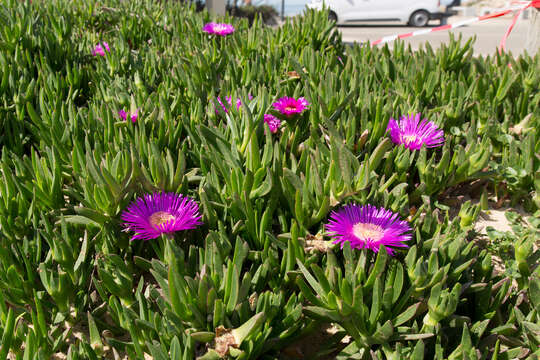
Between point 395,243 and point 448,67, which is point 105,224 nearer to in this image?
point 395,243

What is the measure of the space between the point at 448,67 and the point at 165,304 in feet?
5.36

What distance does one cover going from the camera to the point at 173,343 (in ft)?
2.22

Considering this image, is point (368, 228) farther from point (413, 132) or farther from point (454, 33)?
point (454, 33)

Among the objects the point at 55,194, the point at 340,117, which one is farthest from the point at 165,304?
the point at 340,117

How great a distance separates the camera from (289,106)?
129 centimetres

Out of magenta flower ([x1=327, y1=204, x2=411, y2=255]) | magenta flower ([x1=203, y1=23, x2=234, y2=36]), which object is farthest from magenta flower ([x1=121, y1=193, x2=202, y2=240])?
magenta flower ([x1=203, y1=23, x2=234, y2=36])

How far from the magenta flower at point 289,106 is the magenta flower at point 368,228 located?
390 millimetres

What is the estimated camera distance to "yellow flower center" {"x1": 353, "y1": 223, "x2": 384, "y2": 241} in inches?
34.2

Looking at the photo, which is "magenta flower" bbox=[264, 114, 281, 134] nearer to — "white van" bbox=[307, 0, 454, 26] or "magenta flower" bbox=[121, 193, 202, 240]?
"magenta flower" bbox=[121, 193, 202, 240]

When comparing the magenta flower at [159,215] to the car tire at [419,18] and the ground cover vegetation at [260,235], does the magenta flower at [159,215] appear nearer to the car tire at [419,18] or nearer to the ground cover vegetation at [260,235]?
the ground cover vegetation at [260,235]

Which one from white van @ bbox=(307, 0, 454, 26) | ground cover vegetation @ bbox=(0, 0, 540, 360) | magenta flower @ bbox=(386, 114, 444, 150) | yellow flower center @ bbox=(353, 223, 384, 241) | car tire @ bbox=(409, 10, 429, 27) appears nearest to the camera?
ground cover vegetation @ bbox=(0, 0, 540, 360)

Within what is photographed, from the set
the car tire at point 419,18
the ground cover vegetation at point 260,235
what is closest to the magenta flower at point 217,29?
the ground cover vegetation at point 260,235

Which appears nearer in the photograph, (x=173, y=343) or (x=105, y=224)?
(x=173, y=343)

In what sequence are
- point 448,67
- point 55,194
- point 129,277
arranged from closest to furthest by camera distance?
point 129,277 → point 55,194 → point 448,67
